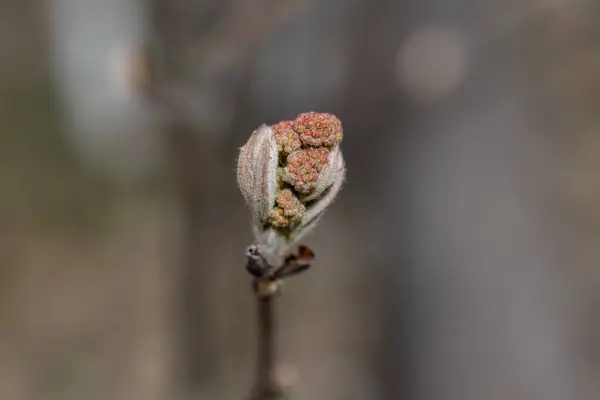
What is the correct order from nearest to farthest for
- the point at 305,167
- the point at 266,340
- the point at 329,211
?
1. the point at 305,167
2. the point at 266,340
3. the point at 329,211

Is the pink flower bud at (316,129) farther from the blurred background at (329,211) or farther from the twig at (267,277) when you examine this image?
the blurred background at (329,211)

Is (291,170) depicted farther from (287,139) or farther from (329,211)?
(329,211)

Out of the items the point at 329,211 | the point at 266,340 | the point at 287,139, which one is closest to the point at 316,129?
the point at 287,139

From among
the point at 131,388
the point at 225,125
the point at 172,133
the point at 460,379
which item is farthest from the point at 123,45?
the point at 460,379

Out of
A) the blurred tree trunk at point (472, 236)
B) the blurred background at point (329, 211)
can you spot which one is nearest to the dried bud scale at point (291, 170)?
the blurred background at point (329, 211)

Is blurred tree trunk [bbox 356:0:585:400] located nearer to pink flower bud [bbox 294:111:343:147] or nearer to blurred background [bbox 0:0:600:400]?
blurred background [bbox 0:0:600:400]

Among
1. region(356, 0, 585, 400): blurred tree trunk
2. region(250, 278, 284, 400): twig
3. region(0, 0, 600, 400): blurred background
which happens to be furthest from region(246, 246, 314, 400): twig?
region(356, 0, 585, 400): blurred tree trunk
